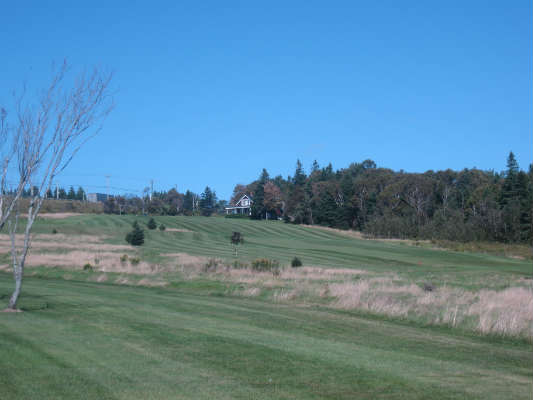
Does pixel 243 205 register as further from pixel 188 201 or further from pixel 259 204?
pixel 259 204

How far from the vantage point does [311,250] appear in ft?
199

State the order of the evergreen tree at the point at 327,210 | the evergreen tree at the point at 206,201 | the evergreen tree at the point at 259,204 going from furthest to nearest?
the evergreen tree at the point at 206,201 < the evergreen tree at the point at 259,204 < the evergreen tree at the point at 327,210

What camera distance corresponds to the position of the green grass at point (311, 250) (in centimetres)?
4022

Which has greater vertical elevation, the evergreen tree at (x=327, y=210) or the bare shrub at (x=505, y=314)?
the evergreen tree at (x=327, y=210)

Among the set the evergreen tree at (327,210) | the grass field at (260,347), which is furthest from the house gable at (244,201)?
the grass field at (260,347)

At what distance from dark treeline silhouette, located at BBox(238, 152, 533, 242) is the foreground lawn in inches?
2765

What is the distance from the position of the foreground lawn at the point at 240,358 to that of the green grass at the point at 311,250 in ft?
53.8

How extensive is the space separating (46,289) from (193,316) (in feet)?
30.2

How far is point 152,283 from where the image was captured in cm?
2611

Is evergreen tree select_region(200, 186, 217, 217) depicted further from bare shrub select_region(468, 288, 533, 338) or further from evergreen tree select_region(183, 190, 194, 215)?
bare shrub select_region(468, 288, 533, 338)

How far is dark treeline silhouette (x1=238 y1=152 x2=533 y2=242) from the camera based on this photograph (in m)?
79.2

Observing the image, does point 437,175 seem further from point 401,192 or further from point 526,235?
point 526,235

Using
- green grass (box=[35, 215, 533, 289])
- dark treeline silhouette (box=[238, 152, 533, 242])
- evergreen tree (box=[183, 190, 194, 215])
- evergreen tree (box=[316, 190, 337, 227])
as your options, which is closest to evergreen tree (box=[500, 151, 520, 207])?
dark treeline silhouette (box=[238, 152, 533, 242])

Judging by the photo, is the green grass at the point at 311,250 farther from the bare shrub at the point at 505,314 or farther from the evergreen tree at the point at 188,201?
the evergreen tree at the point at 188,201
